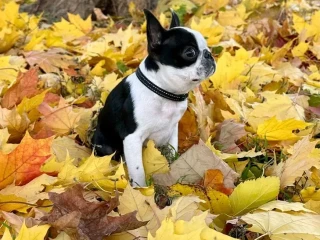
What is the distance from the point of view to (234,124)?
1901 mm

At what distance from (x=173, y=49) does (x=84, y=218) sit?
0.80m

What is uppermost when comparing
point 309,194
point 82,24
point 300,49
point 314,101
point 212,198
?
point 212,198

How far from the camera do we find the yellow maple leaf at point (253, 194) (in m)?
1.27

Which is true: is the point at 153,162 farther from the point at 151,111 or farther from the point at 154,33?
the point at 154,33

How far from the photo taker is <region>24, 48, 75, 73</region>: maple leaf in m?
2.64

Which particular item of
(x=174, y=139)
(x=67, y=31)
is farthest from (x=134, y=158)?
(x=67, y=31)

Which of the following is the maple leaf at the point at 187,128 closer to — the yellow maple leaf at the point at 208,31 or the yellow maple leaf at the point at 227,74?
the yellow maple leaf at the point at 227,74

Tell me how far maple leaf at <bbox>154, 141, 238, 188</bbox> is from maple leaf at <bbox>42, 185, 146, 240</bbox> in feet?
1.14

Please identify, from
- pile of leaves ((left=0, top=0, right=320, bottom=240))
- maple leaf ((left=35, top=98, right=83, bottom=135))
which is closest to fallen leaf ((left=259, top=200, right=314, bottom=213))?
pile of leaves ((left=0, top=0, right=320, bottom=240))

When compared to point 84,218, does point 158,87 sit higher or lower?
lower

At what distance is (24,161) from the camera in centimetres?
130

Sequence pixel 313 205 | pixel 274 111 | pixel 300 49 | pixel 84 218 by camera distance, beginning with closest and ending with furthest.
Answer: pixel 84 218 < pixel 313 205 < pixel 274 111 < pixel 300 49

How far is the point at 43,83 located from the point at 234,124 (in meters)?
0.96

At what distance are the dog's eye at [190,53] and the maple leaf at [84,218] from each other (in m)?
0.73
